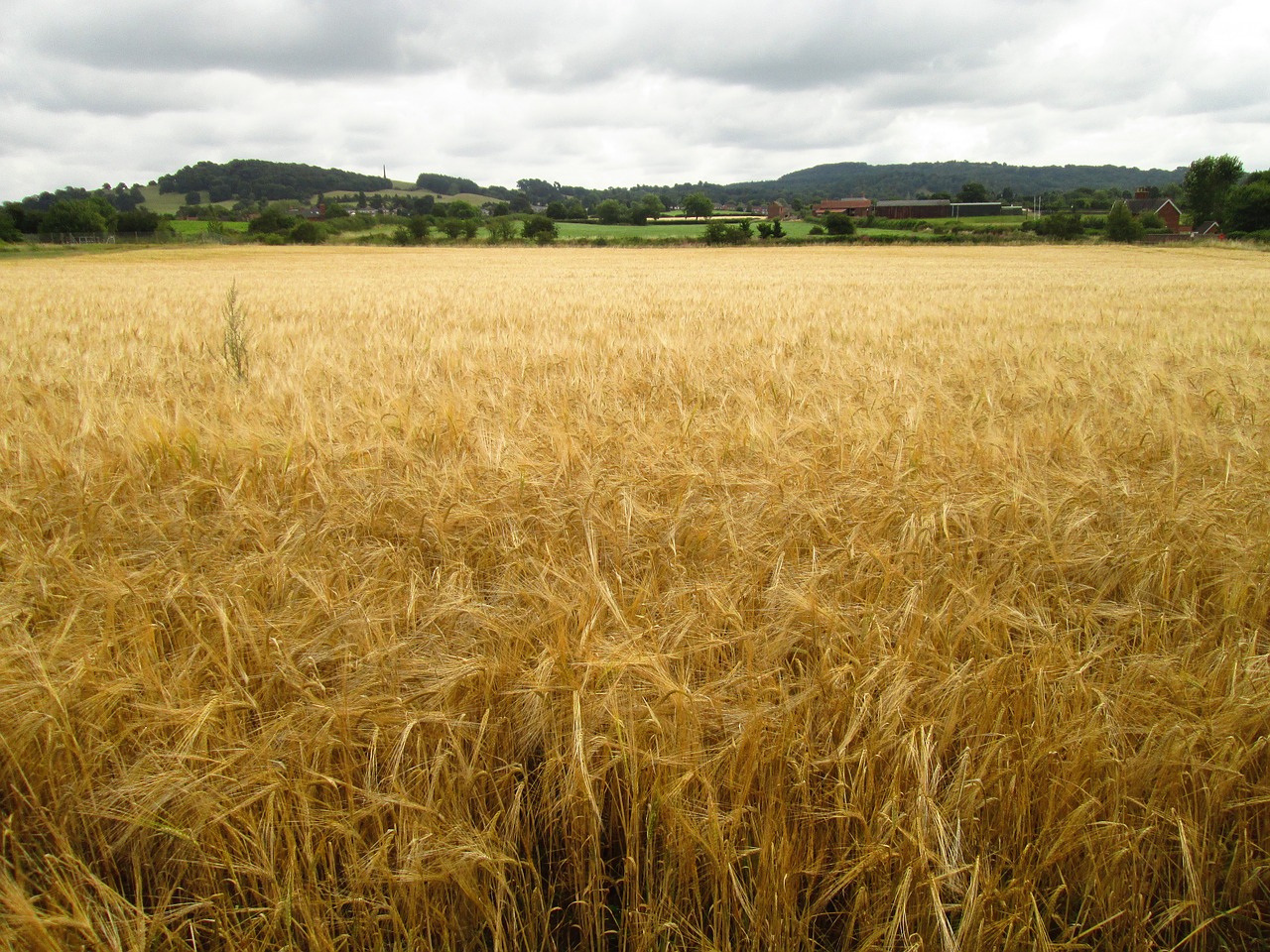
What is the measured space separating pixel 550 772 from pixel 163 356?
583 centimetres

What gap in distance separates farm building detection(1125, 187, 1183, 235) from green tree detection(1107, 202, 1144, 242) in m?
17.9

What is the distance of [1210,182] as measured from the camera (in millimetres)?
70938

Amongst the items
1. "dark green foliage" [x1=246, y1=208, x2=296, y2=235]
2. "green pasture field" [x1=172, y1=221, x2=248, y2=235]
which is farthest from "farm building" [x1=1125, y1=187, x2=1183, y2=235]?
"green pasture field" [x1=172, y1=221, x2=248, y2=235]

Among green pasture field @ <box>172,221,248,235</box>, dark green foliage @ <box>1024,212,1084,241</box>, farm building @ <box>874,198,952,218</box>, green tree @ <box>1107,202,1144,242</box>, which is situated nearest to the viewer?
green tree @ <box>1107,202,1144,242</box>

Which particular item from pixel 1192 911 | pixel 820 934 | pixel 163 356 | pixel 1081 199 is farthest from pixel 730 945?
pixel 1081 199

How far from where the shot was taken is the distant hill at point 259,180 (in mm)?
121812

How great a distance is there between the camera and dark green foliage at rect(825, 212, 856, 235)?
65062mm

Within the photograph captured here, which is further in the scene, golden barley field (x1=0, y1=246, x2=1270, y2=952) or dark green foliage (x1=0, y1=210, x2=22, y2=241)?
dark green foliage (x1=0, y1=210, x2=22, y2=241)

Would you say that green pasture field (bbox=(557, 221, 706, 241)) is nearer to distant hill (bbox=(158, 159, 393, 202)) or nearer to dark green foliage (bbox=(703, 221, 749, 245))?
dark green foliage (bbox=(703, 221, 749, 245))

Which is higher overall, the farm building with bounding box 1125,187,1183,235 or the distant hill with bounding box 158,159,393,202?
the distant hill with bounding box 158,159,393,202

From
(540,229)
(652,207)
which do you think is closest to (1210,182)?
(652,207)

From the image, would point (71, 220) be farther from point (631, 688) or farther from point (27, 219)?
point (631, 688)

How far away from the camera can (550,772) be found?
1.38 meters

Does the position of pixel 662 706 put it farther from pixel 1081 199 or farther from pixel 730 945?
pixel 1081 199
